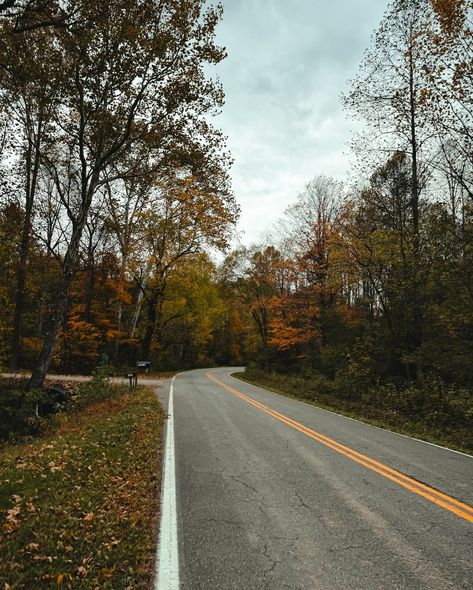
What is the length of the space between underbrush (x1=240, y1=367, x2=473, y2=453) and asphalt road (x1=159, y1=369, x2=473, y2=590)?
2.11 m

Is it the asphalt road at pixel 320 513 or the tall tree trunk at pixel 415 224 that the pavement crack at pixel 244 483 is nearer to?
the asphalt road at pixel 320 513

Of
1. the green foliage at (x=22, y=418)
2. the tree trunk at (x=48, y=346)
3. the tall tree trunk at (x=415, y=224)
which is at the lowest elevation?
the green foliage at (x=22, y=418)

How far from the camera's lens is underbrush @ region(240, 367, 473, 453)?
34.8 ft

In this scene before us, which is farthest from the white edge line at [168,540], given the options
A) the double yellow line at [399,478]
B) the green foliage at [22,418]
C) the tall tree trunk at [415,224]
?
the tall tree trunk at [415,224]

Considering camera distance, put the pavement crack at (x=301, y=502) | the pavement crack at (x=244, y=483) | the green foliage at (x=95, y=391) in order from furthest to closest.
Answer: the green foliage at (x=95, y=391) → the pavement crack at (x=244, y=483) → the pavement crack at (x=301, y=502)

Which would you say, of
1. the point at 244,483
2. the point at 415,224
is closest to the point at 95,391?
the point at 244,483

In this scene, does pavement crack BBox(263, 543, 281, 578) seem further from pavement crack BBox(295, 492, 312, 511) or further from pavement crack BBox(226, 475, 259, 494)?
pavement crack BBox(226, 475, 259, 494)

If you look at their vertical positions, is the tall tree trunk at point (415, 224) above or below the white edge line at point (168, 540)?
above

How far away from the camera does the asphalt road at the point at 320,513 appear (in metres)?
3.37

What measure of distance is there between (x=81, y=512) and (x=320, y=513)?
2.89m

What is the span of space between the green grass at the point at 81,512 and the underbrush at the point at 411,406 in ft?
25.0

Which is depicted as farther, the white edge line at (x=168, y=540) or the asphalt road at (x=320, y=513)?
the asphalt road at (x=320, y=513)

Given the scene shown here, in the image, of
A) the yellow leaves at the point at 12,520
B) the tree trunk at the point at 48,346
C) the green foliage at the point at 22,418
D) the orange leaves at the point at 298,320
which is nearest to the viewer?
the yellow leaves at the point at 12,520

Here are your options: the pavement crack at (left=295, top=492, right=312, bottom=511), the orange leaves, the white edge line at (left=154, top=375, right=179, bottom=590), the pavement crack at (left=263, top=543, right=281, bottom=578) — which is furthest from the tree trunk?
the orange leaves
